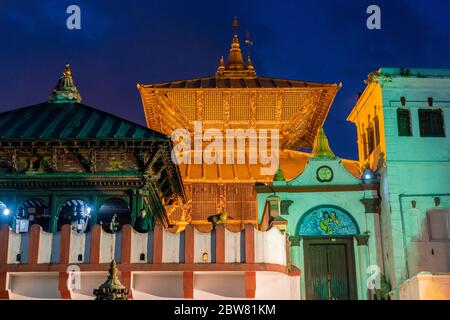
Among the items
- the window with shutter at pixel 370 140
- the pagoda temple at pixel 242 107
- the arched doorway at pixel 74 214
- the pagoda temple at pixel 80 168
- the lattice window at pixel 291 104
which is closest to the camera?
the pagoda temple at pixel 80 168

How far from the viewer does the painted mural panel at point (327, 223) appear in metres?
31.7

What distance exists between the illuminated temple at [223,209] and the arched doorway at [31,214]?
3.6 inches

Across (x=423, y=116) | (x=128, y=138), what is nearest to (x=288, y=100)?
(x=423, y=116)

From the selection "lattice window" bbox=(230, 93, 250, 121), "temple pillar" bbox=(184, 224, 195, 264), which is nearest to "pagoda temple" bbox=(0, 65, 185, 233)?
"temple pillar" bbox=(184, 224, 195, 264)

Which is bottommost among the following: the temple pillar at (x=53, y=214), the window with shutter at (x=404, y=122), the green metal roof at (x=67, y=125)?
the temple pillar at (x=53, y=214)

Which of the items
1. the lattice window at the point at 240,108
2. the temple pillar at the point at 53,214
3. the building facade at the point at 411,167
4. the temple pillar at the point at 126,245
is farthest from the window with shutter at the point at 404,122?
the temple pillar at the point at 53,214

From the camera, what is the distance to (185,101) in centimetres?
4209

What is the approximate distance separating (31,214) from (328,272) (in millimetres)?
12169

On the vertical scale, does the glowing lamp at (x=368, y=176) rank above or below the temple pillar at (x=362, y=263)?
above

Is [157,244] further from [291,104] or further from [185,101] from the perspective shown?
[291,104]

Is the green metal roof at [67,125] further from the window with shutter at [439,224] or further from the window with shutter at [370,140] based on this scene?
the window with shutter at [439,224]

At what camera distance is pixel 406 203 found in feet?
104
